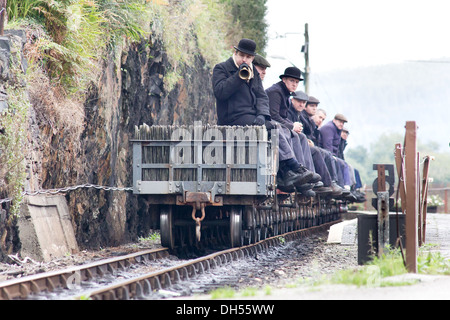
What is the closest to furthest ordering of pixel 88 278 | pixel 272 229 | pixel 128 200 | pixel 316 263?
pixel 88 278, pixel 316 263, pixel 128 200, pixel 272 229

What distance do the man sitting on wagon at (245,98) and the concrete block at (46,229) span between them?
285cm

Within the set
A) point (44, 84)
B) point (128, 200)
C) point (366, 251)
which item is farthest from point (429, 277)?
point (128, 200)

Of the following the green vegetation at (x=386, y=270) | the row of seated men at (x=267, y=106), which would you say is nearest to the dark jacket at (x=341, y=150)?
the row of seated men at (x=267, y=106)

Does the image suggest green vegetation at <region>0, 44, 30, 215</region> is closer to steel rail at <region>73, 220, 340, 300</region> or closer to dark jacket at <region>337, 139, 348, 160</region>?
steel rail at <region>73, 220, 340, 300</region>

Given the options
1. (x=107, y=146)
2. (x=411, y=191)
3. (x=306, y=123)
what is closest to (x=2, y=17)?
(x=107, y=146)

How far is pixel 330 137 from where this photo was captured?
19234 millimetres

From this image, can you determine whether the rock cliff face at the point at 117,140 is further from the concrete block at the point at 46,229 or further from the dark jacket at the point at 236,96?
the dark jacket at the point at 236,96

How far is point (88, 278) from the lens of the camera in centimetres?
787

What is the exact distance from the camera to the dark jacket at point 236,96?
446 inches

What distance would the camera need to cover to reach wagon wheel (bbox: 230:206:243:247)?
10.9 metres

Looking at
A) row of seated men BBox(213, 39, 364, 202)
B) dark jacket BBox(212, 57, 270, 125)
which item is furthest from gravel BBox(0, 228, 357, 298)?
dark jacket BBox(212, 57, 270, 125)

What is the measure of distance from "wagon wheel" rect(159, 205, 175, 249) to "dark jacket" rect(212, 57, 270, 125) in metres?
1.80

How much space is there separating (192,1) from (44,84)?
9496 mm
